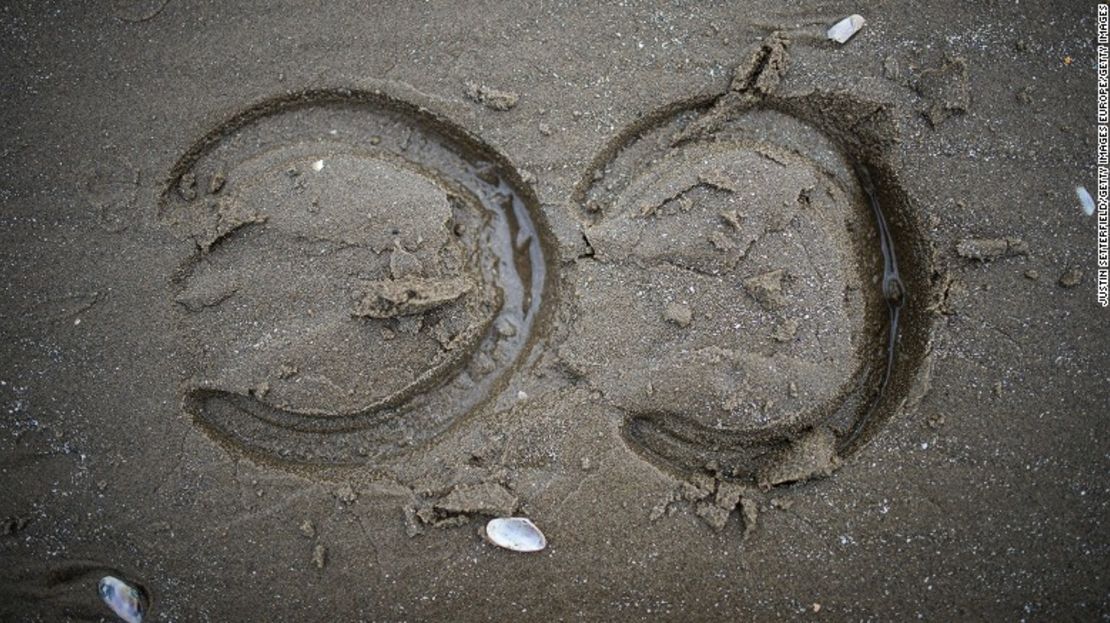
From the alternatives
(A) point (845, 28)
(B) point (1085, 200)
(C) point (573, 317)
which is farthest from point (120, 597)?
(B) point (1085, 200)

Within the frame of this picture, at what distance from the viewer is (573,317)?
9.68 feet

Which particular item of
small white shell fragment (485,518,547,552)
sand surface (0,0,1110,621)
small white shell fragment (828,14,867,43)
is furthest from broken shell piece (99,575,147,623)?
small white shell fragment (828,14,867,43)

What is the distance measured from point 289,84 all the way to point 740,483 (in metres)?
2.69

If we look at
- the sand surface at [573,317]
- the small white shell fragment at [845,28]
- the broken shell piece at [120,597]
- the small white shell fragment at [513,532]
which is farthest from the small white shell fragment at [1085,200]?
the broken shell piece at [120,597]

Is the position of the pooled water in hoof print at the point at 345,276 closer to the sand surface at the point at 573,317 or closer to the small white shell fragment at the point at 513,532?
the sand surface at the point at 573,317

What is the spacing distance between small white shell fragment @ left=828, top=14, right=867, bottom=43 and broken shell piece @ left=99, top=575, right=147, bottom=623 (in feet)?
12.9

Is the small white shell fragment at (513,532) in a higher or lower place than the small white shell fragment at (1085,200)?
higher

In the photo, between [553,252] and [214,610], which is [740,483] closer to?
[553,252]

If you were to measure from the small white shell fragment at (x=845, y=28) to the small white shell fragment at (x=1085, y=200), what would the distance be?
3.92 feet

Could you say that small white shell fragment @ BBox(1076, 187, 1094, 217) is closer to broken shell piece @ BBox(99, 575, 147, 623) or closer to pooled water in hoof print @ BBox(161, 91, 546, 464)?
pooled water in hoof print @ BBox(161, 91, 546, 464)

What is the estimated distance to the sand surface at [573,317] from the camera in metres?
2.88

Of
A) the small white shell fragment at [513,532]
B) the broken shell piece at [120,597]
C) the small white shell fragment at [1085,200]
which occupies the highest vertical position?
the broken shell piece at [120,597]

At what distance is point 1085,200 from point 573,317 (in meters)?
2.29

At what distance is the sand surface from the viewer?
2.88 metres
